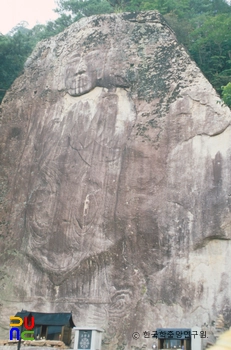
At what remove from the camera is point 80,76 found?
16172mm

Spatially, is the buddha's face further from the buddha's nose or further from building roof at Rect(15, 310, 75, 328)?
building roof at Rect(15, 310, 75, 328)

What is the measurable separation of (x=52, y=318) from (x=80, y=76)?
8826 mm

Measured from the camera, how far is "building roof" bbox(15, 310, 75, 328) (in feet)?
38.4

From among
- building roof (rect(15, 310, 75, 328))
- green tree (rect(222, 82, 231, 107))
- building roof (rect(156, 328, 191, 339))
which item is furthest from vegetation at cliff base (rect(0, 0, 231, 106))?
building roof (rect(15, 310, 75, 328))

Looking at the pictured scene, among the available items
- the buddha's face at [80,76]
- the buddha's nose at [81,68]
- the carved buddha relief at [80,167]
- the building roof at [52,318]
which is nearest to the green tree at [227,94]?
the carved buddha relief at [80,167]

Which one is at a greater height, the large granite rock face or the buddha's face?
the buddha's face

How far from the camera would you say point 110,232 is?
515 inches

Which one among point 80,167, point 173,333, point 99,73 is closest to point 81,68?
point 99,73

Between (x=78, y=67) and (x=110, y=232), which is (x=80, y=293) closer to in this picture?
(x=110, y=232)

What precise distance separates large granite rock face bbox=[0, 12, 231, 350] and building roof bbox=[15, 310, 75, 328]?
360mm

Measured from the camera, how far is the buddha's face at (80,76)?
52.1 feet

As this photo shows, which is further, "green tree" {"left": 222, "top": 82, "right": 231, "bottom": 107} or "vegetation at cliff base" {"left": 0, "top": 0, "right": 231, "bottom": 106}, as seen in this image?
"vegetation at cliff base" {"left": 0, "top": 0, "right": 231, "bottom": 106}

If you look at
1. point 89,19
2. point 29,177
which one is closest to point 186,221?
point 29,177

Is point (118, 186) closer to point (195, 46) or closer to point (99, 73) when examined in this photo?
point (99, 73)
